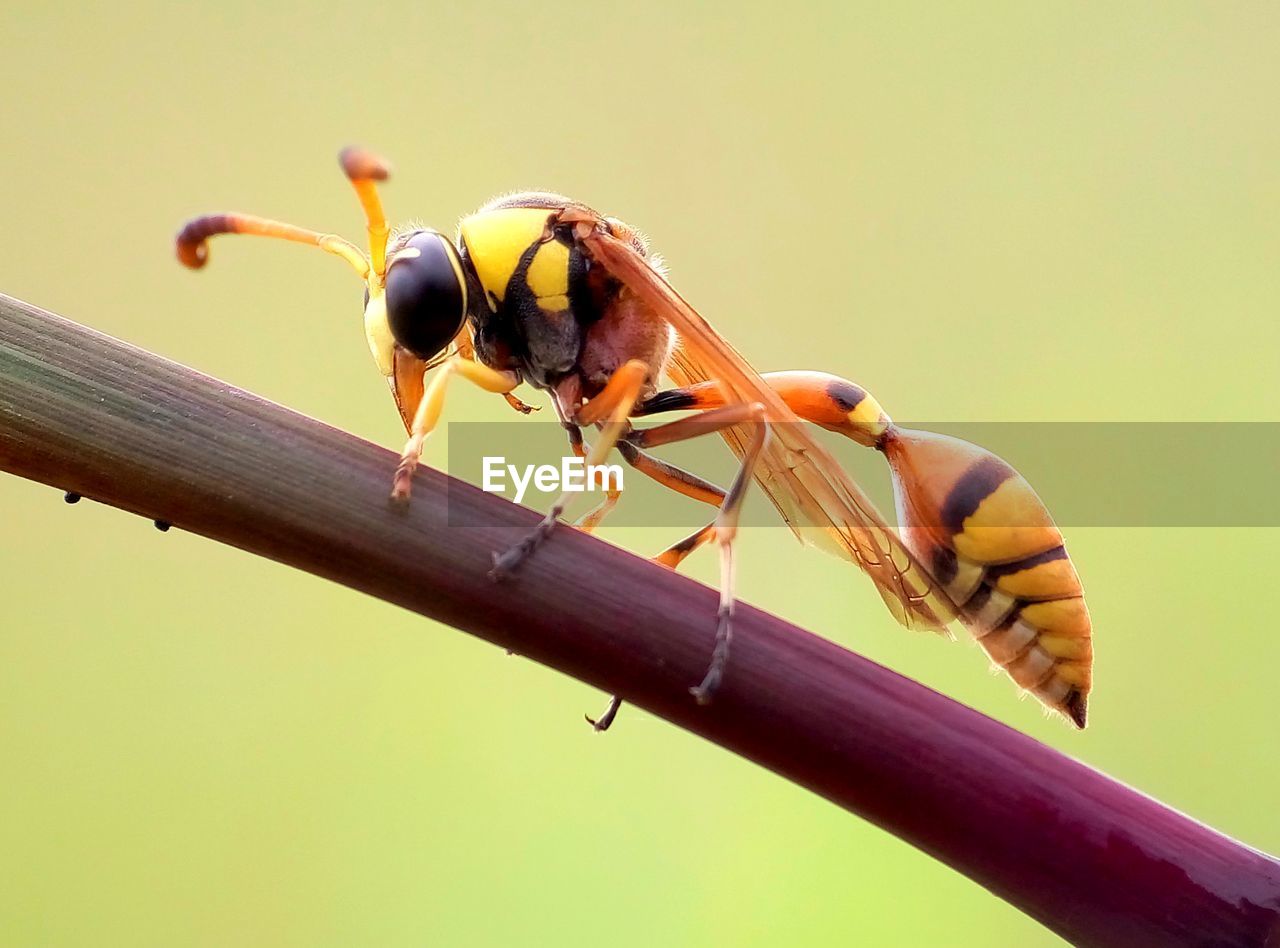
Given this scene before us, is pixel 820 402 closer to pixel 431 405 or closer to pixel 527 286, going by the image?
pixel 527 286

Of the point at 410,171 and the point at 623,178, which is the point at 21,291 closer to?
the point at 410,171

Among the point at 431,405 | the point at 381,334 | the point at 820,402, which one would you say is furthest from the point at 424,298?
the point at 820,402

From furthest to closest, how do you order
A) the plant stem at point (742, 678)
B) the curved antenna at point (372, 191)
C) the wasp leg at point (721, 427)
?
the wasp leg at point (721, 427) → the curved antenna at point (372, 191) → the plant stem at point (742, 678)

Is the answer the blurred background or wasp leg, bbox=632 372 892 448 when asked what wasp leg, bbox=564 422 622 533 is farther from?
the blurred background

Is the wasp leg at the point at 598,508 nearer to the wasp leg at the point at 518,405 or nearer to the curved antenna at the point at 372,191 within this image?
the wasp leg at the point at 518,405

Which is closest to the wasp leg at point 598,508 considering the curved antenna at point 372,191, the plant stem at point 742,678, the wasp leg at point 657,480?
the wasp leg at point 657,480

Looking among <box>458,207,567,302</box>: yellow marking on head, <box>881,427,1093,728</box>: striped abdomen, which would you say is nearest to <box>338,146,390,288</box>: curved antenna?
<box>458,207,567,302</box>: yellow marking on head
